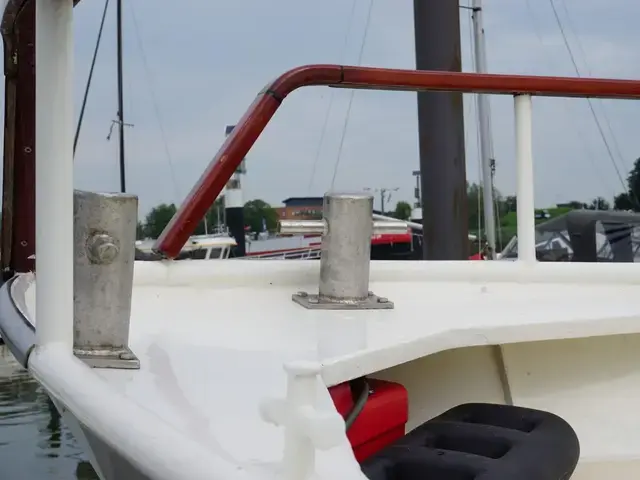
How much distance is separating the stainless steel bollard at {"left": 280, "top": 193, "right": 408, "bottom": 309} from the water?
241 centimetres

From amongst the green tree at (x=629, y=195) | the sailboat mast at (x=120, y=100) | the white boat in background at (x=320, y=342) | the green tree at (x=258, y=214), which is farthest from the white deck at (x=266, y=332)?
the green tree at (x=258, y=214)

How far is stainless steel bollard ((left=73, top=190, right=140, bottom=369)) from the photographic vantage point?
1.51m

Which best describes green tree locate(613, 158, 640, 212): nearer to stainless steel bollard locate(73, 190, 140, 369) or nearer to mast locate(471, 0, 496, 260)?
mast locate(471, 0, 496, 260)

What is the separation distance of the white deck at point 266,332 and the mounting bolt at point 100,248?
0.21m

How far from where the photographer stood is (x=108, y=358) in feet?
4.92

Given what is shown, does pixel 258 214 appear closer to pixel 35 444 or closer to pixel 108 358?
pixel 35 444

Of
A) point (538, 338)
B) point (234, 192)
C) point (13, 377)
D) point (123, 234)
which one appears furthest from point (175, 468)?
point (234, 192)

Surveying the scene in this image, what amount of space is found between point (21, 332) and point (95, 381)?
1.41ft

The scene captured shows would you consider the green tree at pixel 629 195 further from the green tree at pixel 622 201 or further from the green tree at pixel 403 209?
the green tree at pixel 403 209

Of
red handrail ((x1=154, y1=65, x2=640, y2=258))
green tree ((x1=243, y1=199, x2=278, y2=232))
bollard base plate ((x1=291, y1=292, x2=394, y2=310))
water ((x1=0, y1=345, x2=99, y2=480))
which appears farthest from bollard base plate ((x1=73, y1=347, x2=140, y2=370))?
green tree ((x1=243, y1=199, x2=278, y2=232))

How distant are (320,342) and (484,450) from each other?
0.44m

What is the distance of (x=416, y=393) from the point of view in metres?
2.11

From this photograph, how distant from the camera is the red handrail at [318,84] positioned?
269 centimetres

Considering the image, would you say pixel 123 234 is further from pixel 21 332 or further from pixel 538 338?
pixel 538 338
